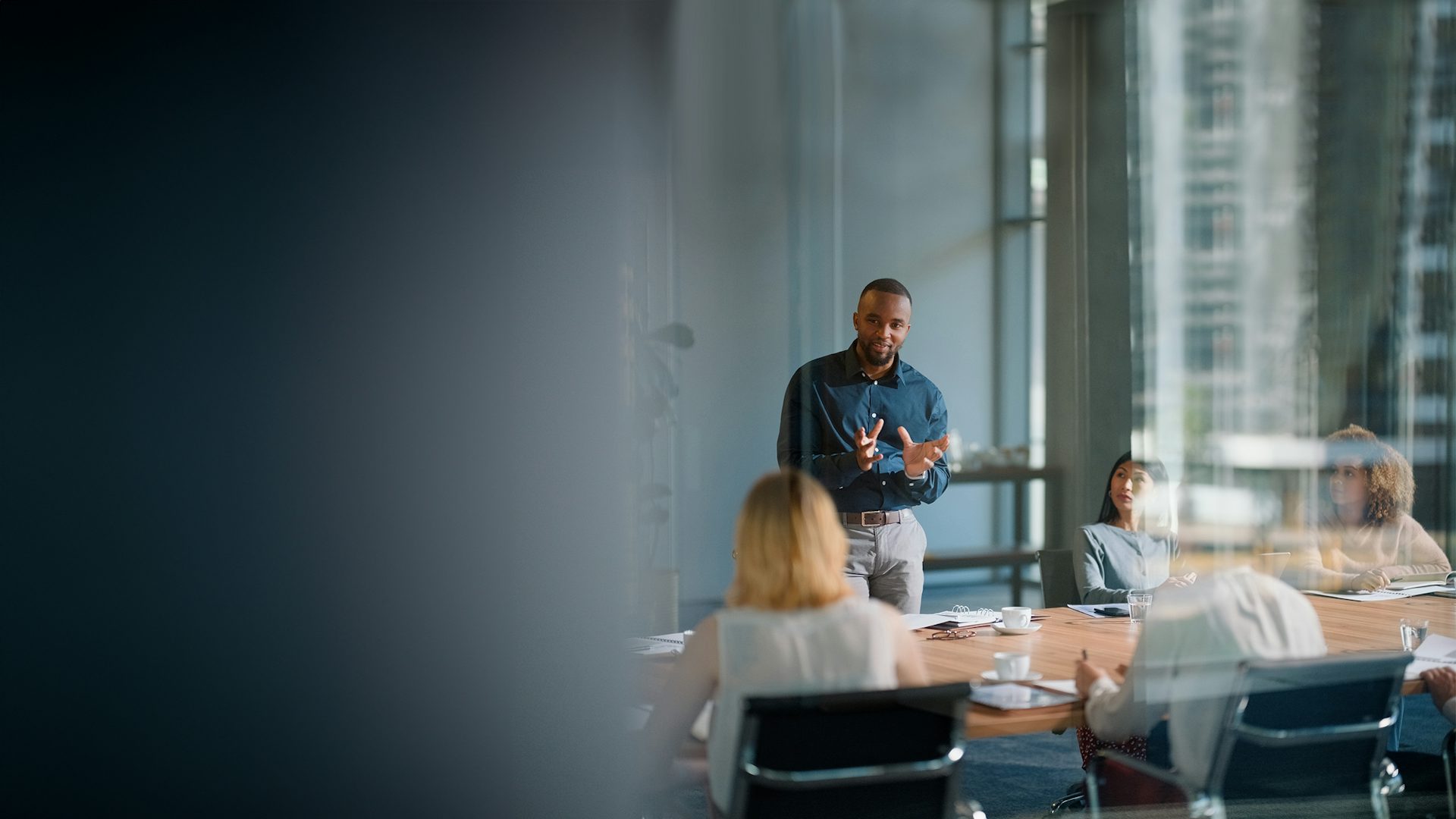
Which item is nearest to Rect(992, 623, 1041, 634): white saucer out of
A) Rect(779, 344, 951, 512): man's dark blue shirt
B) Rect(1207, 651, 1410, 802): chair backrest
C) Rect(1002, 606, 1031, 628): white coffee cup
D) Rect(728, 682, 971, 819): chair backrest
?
Rect(1002, 606, 1031, 628): white coffee cup

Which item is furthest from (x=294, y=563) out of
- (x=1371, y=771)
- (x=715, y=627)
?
(x=1371, y=771)

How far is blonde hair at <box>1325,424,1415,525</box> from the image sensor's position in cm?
297

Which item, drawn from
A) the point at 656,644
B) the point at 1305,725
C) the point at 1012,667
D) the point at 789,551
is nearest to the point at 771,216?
the point at 789,551

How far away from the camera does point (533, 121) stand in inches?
106

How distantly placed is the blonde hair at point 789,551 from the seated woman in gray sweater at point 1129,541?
0.90 m

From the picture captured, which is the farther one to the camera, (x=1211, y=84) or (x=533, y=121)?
(x=1211, y=84)

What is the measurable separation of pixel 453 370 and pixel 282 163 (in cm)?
55

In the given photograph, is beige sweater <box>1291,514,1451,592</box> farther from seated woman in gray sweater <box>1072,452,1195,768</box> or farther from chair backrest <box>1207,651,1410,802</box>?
chair backrest <box>1207,651,1410,802</box>

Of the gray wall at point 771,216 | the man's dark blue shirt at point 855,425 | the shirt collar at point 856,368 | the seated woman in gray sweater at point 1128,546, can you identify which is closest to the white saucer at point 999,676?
the seated woman in gray sweater at point 1128,546

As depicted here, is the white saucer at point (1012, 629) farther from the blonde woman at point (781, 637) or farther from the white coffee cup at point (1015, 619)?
the blonde woman at point (781, 637)

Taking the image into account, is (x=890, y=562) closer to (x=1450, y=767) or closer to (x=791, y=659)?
(x=791, y=659)

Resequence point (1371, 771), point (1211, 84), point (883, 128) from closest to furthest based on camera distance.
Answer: point (1371, 771), point (1211, 84), point (883, 128)

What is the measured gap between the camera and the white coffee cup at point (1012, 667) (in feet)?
8.80

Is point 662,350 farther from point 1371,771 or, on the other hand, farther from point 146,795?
point 1371,771
